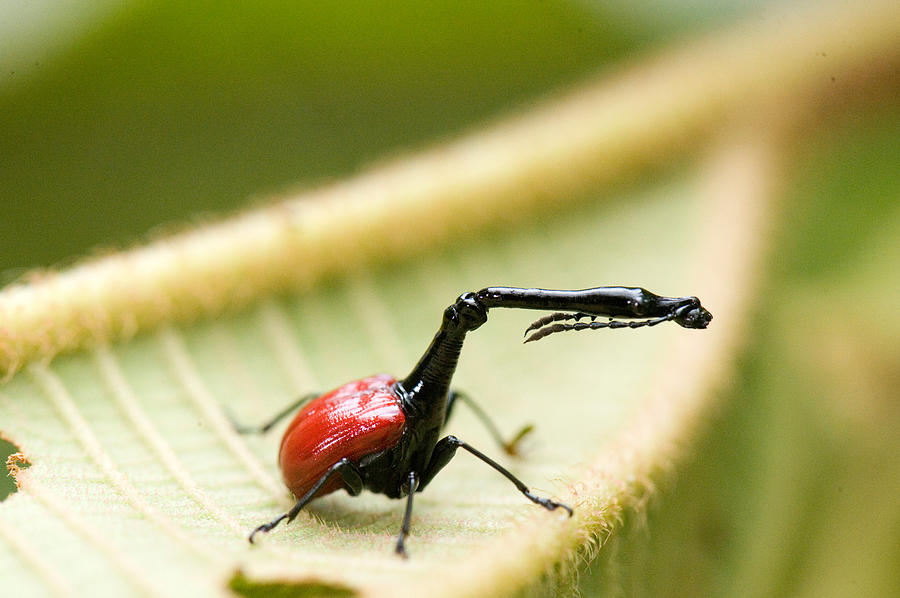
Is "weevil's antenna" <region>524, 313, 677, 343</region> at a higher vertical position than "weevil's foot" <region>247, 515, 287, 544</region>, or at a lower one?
higher

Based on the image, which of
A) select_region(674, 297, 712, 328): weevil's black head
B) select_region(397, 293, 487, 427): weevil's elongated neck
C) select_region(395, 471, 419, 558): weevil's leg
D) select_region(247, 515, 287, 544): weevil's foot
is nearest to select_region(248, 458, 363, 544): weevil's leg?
select_region(247, 515, 287, 544): weevil's foot

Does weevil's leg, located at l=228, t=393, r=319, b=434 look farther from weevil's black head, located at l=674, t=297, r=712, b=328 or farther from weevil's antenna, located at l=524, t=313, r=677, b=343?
weevil's black head, located at l=674, t=297, r=712, b=328

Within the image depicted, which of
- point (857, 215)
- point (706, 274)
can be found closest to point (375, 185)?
point (706, 274)

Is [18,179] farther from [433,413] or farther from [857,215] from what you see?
[857,215]

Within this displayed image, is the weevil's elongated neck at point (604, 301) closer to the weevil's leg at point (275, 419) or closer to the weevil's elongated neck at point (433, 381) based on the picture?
the weevil's elongated neck at point (433, 381)

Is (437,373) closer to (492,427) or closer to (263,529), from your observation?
(492,427)

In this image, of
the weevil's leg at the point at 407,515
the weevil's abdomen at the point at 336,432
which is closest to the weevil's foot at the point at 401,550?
the weevil's leg at the point at 407,515
